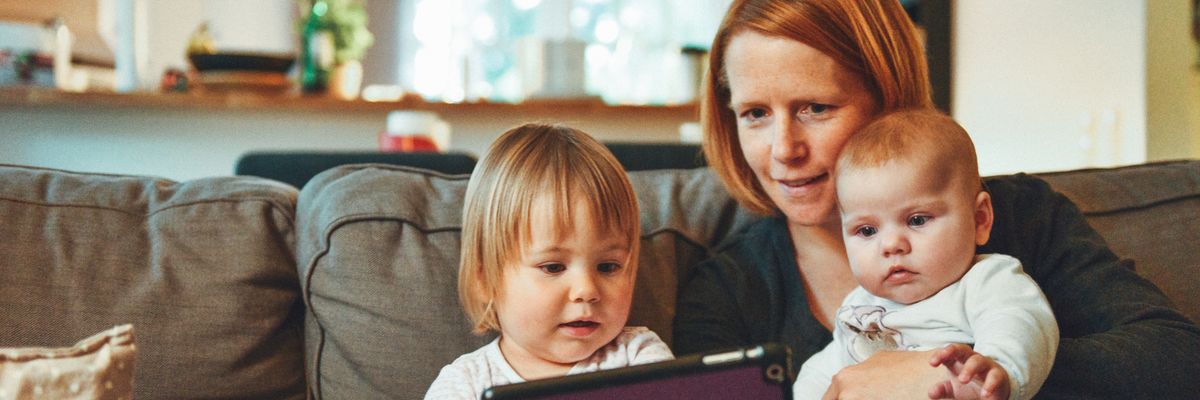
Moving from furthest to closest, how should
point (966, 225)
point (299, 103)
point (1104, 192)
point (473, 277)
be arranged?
point (299, 103) → point (1104, 192) → point (473, 277) → point (966, 225)

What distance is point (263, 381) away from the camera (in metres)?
1.39

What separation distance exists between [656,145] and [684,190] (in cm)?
50

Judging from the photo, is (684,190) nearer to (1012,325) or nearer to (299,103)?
(1012,325)

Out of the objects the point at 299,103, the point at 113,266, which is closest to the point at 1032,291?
the point at 113,266

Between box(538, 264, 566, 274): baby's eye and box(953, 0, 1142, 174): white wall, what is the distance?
2043 mm

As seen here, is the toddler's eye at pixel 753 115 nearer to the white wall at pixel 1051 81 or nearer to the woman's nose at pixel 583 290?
the woman's nose at pixel 583 290

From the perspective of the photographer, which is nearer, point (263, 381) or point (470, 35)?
point (263, 381)

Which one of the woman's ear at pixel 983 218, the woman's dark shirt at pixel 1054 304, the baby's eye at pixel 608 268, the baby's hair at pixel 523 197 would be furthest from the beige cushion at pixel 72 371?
the woman's ear at pixel 983 218

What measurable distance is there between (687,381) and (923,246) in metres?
0.43

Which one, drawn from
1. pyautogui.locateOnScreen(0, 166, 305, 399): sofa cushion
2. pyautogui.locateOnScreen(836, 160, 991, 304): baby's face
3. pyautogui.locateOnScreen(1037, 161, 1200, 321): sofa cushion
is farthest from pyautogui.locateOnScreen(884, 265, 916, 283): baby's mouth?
pyautogui.locateOnScreen(0, 166, 305, 399): sofa cushion

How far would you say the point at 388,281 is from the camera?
1368mm

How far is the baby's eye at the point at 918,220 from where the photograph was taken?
1.18m

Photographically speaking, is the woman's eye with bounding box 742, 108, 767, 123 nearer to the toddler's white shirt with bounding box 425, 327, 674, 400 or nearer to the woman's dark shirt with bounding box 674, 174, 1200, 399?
the woman's dark shirt with bounding box 674, 174, 1200, 399

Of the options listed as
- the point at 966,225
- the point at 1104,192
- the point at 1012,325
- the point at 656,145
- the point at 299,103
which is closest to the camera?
the point at 1012,325
